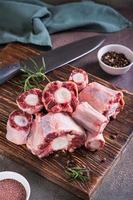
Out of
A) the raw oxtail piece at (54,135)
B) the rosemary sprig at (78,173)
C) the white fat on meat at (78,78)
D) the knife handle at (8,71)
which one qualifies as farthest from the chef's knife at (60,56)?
the rosemary sprig at (78,173)

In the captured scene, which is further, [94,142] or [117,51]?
[117,51]

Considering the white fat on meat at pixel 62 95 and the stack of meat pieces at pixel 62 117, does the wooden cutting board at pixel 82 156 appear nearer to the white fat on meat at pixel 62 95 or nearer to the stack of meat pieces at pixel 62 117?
the stack of meat pieces at pixel 62 117

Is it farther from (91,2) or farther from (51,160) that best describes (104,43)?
(51,160)

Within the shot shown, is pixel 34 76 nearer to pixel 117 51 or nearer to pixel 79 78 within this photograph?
pixel 79 78

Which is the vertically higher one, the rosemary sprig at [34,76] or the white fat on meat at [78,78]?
the white fat on meat at [78,78]

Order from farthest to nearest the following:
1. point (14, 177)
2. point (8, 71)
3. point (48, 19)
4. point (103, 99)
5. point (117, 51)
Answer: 1. point (48, 19)
2. point (117, 51)
3. point (8, 71)
4. point (103, 99)
5. point (14, 177)

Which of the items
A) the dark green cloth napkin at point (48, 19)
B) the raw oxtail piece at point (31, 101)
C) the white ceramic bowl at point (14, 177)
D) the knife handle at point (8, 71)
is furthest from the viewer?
the dark green cloth napkin at point (48, 19)

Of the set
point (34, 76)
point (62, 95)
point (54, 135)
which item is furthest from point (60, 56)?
point (54, 135)

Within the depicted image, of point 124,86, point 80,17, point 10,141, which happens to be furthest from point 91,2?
point 10,141
